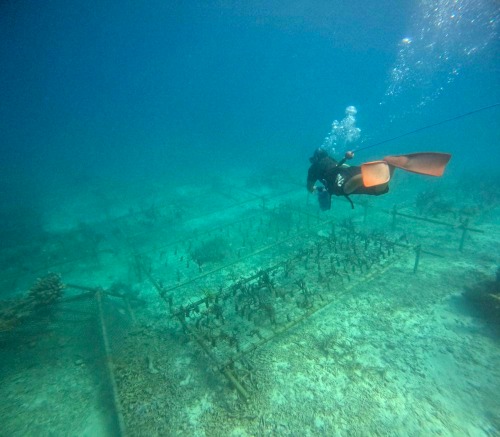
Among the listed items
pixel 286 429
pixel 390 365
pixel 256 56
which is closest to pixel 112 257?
pixel 286 429

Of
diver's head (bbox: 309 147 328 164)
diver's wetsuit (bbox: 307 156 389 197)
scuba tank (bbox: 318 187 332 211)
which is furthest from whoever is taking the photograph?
scuba tank (bbox: 318 187 332 211)

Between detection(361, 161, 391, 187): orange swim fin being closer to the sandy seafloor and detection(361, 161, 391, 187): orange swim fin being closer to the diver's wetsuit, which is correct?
the diver's wetsuit

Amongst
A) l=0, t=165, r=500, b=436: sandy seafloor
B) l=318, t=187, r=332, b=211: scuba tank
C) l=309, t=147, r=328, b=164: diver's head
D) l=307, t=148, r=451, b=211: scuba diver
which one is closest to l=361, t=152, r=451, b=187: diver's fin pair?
l=307, t=148, r=451, b=211: scuba diver

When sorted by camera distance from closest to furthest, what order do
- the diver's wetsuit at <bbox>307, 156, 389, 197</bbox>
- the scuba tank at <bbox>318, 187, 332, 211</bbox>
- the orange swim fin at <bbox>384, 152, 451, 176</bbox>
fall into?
the orange swim fin at <bbox>384, 152, 451, 176</bbox>
the diver's wetsuit at <bbox>307, 156, 389, 197</bbox>
the scuba tank at <bbox>318, 187, 332, 211</bbox>

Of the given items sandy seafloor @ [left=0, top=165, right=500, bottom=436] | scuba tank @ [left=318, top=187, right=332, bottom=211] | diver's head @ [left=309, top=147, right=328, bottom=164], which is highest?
diver's head @ [left=309, top=147, right=328, bottom=164]

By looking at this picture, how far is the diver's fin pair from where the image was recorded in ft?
13.8

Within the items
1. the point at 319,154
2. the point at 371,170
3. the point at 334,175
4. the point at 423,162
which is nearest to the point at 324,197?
the point at 334,175

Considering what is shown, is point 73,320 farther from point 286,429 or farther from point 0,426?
point 286,429

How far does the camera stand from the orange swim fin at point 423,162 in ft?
14.5

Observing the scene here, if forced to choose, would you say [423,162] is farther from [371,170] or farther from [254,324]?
[254,324]

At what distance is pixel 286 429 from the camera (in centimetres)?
438

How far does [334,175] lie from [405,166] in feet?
3.81

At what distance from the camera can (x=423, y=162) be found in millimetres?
4512

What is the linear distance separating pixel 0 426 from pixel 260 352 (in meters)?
4.67
